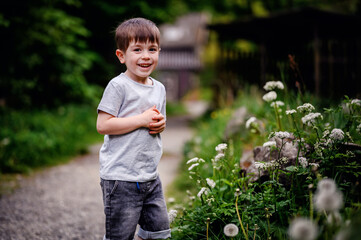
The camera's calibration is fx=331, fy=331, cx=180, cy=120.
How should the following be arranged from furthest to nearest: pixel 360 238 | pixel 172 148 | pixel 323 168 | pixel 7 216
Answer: pixel 172 148 < pixel 7 216 < pixel 323 168 < pixel 360 238

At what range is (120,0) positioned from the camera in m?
11.2

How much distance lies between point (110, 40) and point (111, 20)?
82 cm

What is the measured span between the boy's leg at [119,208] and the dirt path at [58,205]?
3.37 feet

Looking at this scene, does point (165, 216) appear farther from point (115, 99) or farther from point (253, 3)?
point (253, 3)

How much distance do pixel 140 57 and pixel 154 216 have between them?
100cm

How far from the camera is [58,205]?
146 inches

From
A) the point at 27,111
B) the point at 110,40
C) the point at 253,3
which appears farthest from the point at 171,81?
the point at 27,111

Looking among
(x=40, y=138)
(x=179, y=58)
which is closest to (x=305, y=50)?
(x=40, y=138)

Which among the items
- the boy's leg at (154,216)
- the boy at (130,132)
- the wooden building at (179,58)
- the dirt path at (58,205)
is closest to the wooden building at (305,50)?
the boy at (130,132)

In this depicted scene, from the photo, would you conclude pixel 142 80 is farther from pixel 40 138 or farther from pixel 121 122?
pixel 40 138

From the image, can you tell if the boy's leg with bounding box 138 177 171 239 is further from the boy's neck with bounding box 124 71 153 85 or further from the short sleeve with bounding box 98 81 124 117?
the boy's neck with bounding box 124 71 153 85

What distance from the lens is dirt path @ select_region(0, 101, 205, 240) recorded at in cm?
295

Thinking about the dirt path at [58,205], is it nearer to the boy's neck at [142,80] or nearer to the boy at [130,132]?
the boy at [130,132]

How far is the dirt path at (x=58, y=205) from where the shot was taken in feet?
9.68
